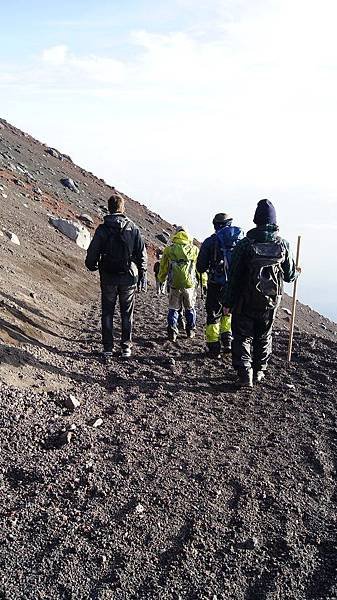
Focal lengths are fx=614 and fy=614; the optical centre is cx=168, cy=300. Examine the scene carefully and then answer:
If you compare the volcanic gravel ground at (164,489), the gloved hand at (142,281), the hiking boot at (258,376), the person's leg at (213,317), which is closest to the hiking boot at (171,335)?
the person's leg at (213,317)

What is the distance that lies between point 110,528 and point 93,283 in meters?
13.9

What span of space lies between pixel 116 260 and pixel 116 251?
0.42ft

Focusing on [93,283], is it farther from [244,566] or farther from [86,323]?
[244,566]

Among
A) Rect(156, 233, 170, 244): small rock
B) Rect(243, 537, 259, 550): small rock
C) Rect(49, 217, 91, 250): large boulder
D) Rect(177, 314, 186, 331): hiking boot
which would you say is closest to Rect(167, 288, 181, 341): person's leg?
Rect(177, 314, 186, 331): hiking boot

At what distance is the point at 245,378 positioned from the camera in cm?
834

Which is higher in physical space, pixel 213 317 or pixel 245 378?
pixel 213 317

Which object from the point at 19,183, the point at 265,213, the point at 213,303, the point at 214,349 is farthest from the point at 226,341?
the point at 19,183

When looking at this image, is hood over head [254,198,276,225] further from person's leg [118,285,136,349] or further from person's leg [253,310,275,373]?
person's leg [118,285,136,349]

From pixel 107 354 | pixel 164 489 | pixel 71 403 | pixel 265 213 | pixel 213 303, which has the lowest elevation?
pixel 107 354

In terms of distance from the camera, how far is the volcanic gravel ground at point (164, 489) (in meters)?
4.21

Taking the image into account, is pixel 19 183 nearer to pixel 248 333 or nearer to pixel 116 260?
pixel 116 260

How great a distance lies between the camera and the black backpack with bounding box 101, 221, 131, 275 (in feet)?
28.8

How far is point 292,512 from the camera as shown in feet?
17.3

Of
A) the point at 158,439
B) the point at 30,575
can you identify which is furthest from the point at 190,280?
the point at 30,575
